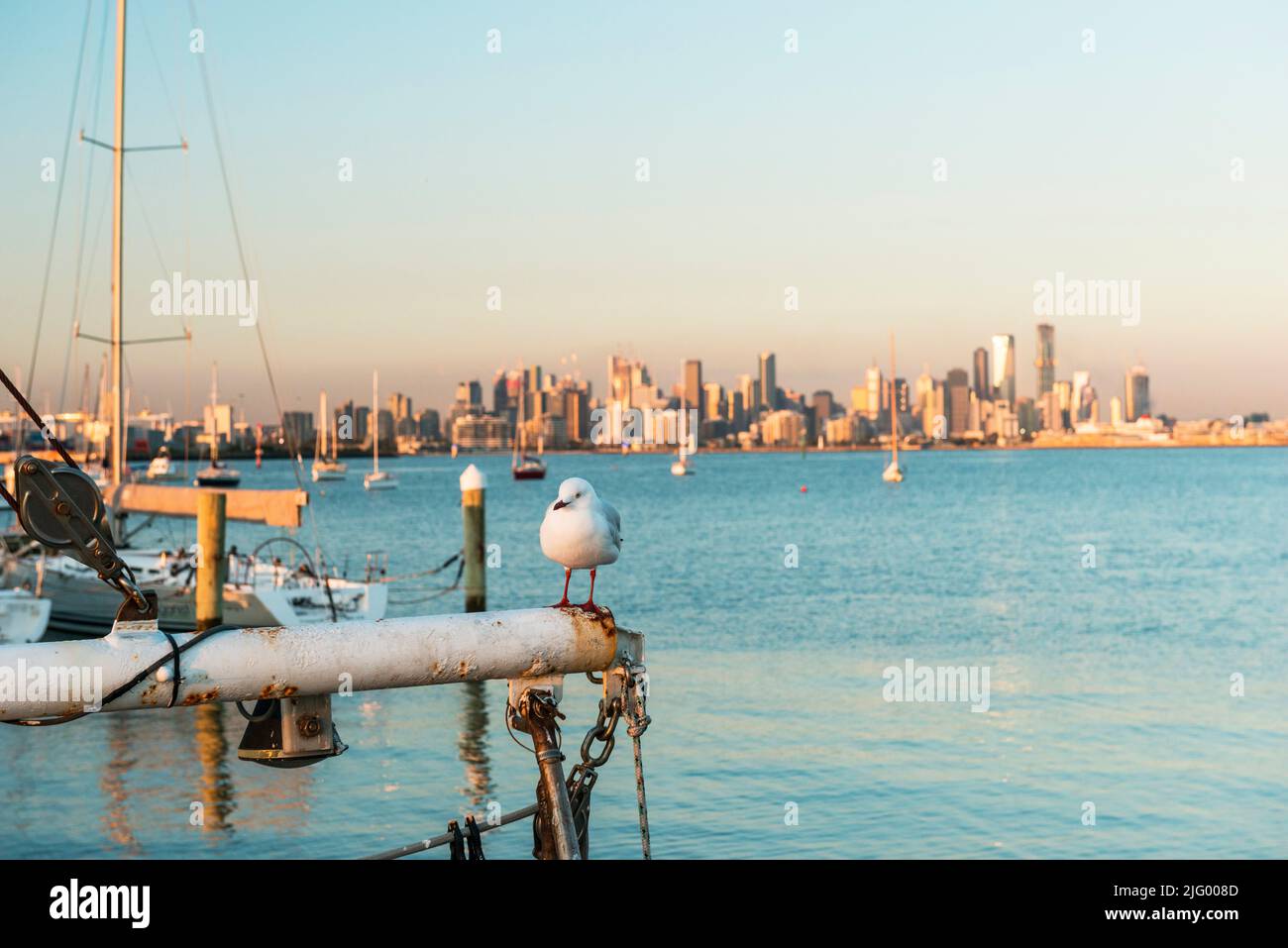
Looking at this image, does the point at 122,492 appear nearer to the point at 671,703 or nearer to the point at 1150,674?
the point at 671,703

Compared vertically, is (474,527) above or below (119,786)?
above

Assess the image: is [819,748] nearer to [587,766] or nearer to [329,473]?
[587,766]

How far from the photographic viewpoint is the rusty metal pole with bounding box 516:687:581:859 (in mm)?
5996

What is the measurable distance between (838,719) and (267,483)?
15791 centimetres

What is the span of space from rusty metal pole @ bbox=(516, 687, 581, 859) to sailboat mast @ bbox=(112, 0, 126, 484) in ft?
80.9

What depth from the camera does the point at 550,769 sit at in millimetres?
6055

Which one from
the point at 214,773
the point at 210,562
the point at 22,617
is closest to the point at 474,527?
the point at 210,562

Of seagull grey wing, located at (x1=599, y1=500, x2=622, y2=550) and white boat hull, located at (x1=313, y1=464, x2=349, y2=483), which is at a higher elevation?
seagull grey wing, located at (x1=599, y1=500, x2=622, y2=550)

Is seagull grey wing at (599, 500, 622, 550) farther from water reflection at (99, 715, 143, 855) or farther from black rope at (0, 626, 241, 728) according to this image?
water reflection at (99, 715, 143, 855)

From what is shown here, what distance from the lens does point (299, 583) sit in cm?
2788

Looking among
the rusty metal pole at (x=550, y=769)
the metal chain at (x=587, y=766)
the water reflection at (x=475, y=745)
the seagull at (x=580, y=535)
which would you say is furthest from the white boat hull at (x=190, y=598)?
the rusty metal pole at (x=550, y=769)

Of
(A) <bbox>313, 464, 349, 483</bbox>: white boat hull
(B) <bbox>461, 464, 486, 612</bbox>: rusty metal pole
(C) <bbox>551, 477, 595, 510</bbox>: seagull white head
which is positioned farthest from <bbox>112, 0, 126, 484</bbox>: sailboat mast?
(A) <bbox>313, 464, 349, 483</bbox>: white boat hull

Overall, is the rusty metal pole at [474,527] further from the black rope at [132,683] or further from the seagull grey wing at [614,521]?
the black rope at [132,683]

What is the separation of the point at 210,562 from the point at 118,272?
28.1 ft
